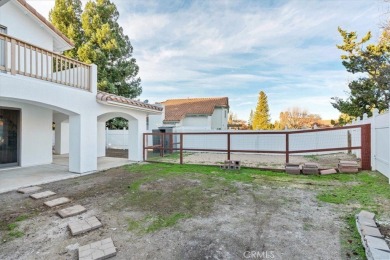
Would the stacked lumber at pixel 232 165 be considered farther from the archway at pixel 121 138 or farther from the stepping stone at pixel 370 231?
the stepping stone at pixel 370 231

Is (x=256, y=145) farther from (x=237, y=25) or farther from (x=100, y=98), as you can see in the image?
(x=100, y=98)

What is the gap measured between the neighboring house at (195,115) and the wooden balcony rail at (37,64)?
12604 millimetres

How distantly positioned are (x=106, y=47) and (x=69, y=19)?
3.96 metres

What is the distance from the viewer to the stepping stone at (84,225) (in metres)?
3.27

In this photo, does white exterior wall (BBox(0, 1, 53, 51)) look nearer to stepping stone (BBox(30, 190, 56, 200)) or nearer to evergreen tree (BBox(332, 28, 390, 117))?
stepping stone (BBox(30, 190, 56, 200))

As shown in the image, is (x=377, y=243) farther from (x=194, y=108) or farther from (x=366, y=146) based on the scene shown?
(x=194, y=108)

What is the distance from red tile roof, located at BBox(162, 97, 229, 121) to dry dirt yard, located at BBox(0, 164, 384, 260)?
1628 centimetres

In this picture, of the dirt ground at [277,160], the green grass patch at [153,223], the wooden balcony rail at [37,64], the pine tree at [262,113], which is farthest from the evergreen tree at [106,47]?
the pine tree at [262,113]

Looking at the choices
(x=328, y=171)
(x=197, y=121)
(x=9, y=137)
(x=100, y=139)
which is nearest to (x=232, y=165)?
(x=328, y=171)

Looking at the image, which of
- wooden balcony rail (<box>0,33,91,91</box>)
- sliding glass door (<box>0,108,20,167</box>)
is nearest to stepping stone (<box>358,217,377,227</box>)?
wooden balcony rail (<box>0,33,91,91</box>)

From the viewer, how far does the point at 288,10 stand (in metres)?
9.10

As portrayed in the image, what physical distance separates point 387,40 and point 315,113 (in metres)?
20.4

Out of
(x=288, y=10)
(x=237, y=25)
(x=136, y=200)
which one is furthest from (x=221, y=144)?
(x=136, y=200)

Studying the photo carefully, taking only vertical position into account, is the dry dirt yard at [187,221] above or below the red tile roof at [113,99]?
below
